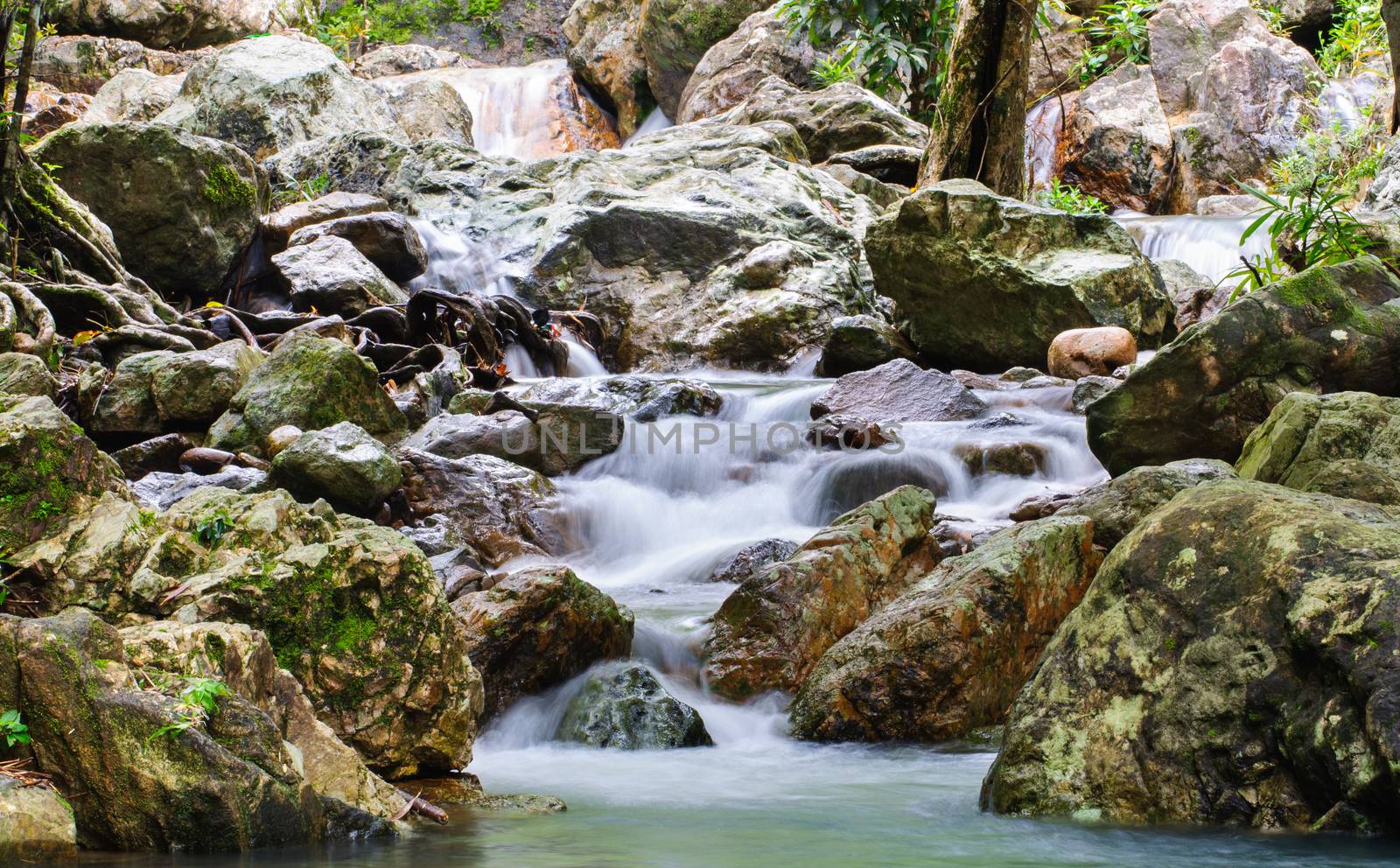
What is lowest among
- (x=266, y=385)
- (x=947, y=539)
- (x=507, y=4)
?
(x=947, y=539)

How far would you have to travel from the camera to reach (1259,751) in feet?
8.81

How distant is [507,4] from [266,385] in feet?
74.2

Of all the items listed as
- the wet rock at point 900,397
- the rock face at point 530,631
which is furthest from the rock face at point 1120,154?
the rock face at point 530,631

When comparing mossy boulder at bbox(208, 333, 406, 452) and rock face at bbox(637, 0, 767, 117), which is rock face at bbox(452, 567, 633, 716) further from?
rock face at bbox(637, 0, 767, 117)

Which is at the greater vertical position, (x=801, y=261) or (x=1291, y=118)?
(x=1291, y=118)

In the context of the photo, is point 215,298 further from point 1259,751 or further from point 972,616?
point 1259,751

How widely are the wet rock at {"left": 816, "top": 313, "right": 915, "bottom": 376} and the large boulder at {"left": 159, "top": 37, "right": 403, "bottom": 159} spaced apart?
8.92 metres

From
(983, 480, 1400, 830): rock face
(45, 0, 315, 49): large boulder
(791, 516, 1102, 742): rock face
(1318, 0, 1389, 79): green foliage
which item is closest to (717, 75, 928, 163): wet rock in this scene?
(1318, 0, 1389, 79): green foliage

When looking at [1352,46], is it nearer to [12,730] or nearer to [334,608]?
[334,608]

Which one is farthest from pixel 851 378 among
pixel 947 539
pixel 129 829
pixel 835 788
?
pixel 129 829

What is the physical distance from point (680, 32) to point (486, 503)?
17.1m

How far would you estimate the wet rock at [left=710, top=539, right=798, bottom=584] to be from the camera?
21.4 ft

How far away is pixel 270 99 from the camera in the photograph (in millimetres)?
15891

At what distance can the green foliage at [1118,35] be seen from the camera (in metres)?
13.6
